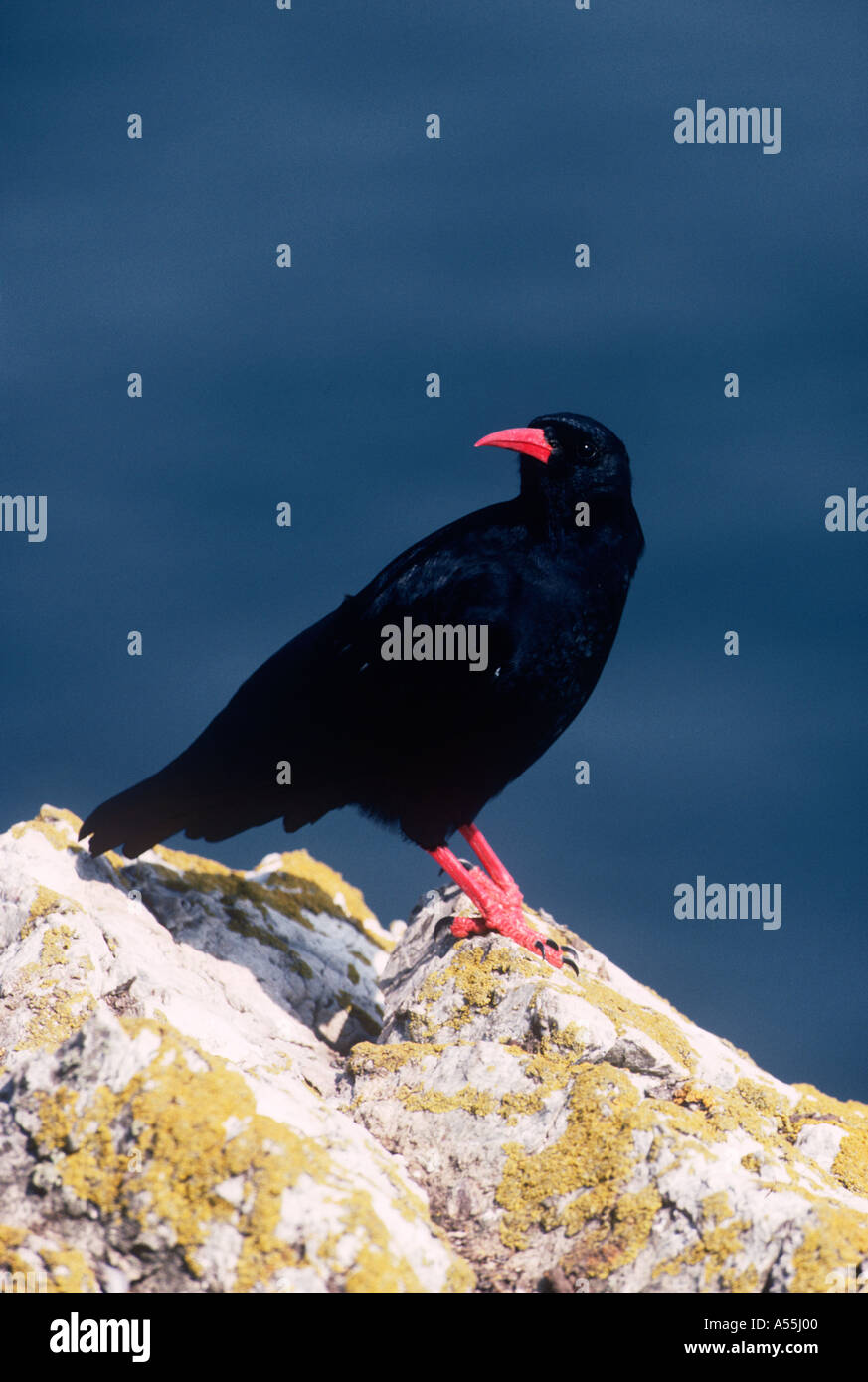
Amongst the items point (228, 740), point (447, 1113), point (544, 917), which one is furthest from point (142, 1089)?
point (544, 917)

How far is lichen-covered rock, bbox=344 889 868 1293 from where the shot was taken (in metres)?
4.78

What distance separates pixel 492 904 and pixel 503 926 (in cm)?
17

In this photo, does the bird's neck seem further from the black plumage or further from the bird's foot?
the bird's foot

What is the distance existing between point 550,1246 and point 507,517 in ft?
14.9

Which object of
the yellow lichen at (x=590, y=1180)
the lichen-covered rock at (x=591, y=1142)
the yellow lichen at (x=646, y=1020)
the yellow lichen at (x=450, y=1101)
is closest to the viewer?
the lichen-covered rock at (x=591, y=1142)

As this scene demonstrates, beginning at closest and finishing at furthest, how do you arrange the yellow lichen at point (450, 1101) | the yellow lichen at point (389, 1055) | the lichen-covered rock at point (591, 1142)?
the lichen-covered rock at point (591, 1142) → the yellow lichen at point (450, 1101) → the yellow lichen at point (389, 1055)

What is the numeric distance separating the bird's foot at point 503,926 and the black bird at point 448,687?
1 cm

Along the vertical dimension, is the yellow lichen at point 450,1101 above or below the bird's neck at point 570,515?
below

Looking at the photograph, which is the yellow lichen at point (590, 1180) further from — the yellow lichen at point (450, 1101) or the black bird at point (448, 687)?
the black bird at point (448, 687)

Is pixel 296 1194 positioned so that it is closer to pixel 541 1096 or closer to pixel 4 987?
pixel 541 1096

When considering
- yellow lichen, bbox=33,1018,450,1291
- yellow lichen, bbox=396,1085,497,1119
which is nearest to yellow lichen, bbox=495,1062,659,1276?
yellow lichen, bbox=396,1085,497,1119

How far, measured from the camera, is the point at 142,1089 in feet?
15.9

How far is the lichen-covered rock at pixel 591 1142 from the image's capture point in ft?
15.7

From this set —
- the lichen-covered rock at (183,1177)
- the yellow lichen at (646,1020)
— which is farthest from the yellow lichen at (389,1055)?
the yellow lichen at (646,1020)
